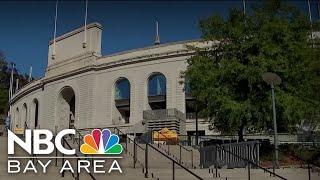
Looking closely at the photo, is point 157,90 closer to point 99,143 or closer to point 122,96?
point 122,96

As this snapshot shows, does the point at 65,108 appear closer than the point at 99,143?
No

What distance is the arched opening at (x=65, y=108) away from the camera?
59.2m

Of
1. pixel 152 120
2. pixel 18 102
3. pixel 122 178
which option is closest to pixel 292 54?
pixel 122 178

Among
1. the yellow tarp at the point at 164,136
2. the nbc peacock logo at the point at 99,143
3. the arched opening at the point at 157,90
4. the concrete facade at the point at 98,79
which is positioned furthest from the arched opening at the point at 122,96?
the nbc peacock logo at the point at 99,143

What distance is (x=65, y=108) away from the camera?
60.7 meters

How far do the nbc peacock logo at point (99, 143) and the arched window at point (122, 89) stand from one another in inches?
1467

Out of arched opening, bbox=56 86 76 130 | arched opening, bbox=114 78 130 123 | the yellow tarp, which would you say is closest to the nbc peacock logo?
the yellow tarp

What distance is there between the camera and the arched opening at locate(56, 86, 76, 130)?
194 ft

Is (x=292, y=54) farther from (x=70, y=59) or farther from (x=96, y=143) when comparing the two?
(x=70, y=59)

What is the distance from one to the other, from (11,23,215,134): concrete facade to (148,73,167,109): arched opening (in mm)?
619

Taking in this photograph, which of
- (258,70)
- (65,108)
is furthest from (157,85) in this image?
(258,70)

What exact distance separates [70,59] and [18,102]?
23605 mm

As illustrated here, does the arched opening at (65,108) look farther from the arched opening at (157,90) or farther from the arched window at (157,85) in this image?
the arched opening at (157,90)

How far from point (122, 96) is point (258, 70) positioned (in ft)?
104
